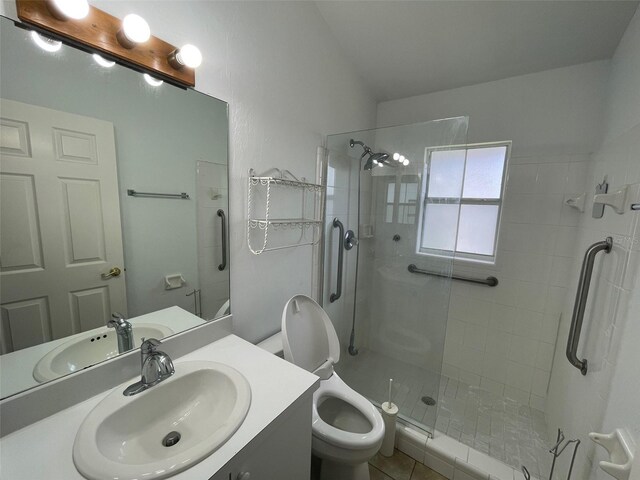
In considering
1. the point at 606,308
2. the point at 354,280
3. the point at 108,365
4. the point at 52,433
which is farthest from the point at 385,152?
the point at 52,433

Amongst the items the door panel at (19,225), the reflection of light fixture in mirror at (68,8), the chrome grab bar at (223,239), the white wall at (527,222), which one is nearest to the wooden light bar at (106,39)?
the reflection of light fixture in mirror at (68,8)

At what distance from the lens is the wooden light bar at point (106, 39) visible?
0.66 meters

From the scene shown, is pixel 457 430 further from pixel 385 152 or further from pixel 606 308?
pixel 385 152

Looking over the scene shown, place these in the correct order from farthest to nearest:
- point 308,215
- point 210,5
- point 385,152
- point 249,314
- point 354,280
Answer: point 354,280, point 385,152, point 308,215, point 249,314, point 210,5

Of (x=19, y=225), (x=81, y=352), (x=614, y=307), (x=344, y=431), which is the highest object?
(x=19, y=225)

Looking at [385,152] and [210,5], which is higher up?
[210,5]

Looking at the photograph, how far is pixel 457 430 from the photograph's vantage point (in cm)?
172

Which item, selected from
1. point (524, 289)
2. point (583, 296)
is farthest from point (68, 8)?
point (524, 289)

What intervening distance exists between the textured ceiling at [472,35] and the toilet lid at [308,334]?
5.73 ft

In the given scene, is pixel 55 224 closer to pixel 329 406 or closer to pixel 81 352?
pixel 81 352

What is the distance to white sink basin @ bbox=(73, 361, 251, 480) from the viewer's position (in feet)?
1.88

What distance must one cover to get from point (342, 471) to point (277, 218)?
1335 millimetres

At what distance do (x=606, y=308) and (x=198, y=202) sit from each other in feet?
6.10

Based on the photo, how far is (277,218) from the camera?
1.45m
